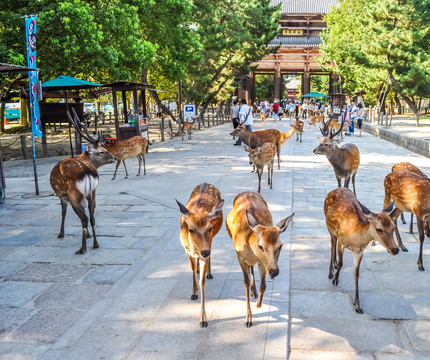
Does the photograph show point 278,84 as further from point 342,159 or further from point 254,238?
point 254,238

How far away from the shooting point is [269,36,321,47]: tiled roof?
1897 inches

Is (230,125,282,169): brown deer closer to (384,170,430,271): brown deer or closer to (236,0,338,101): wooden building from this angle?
(384,170,430,271): brown deer

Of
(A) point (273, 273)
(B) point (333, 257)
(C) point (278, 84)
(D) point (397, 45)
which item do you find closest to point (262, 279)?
(A) point (273, 273)

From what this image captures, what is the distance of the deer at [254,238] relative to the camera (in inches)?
143

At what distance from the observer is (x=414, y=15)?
85.1 feet

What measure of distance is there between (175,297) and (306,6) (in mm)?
53224

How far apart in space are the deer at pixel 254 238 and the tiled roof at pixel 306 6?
50667mm

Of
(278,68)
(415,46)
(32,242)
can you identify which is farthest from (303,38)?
(32,242)

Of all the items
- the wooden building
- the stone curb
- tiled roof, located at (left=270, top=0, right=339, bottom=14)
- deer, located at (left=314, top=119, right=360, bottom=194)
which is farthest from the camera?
tiled roof, located at (left=270, top=0, right=339, bottom=14)

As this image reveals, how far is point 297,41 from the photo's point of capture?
162 feet

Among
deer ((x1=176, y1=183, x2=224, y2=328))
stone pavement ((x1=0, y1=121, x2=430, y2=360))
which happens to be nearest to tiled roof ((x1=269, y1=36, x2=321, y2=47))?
stone pavement ((x1=0, y1=121, x2=430, y2=360))

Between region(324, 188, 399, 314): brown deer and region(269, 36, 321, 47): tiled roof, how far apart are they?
45.4 metres

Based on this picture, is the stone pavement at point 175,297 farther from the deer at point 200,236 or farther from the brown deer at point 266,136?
the brown deer at point 266,136

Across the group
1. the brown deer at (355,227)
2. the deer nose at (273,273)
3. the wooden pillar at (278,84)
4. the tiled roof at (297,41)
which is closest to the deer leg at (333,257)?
the brown deer at (355,227)
